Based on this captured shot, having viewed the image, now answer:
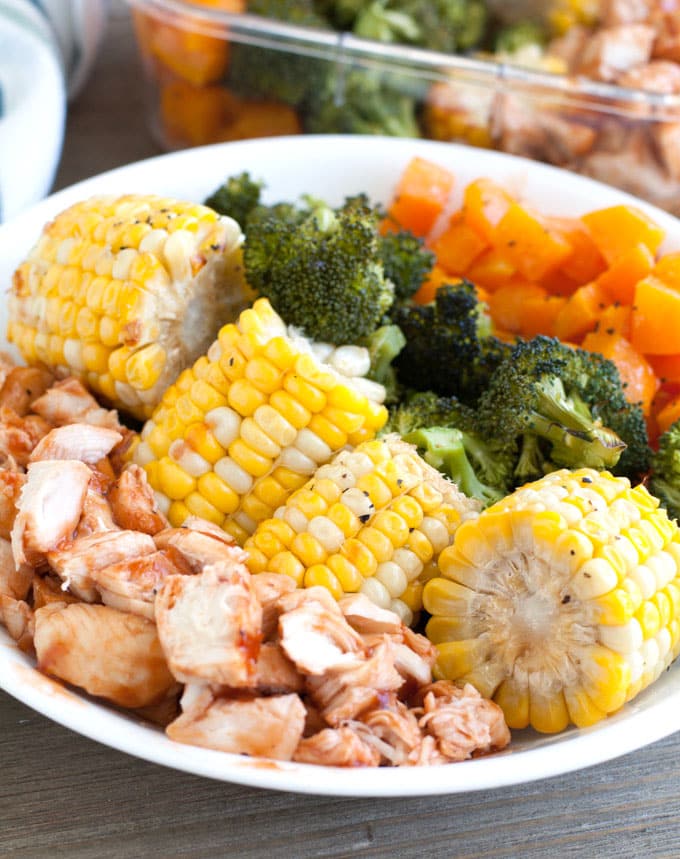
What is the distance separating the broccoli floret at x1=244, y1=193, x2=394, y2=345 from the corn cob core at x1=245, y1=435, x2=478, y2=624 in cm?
37

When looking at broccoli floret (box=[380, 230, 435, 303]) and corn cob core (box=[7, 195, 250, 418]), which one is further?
broccoli floret (box=[380, 230, 435, 303])

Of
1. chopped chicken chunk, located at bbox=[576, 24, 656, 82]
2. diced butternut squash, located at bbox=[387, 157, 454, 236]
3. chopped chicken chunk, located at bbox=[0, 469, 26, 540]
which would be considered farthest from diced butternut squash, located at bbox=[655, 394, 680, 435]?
chopped chicken chunk, located at bbox=[576, 24, 656, 82]

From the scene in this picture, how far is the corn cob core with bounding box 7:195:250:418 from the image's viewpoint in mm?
2035

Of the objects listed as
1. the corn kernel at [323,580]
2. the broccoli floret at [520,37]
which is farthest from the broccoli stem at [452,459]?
the broccoli floret at [520,37]

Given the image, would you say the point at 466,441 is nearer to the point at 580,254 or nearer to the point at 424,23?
the point at 580,254

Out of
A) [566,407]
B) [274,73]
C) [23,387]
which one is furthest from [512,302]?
[274,73]

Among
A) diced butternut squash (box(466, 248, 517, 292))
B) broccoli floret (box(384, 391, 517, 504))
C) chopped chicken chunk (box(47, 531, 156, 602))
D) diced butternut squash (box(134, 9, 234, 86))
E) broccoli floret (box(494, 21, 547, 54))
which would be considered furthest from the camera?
broccoli floret (box(494, 21, 547, 54))

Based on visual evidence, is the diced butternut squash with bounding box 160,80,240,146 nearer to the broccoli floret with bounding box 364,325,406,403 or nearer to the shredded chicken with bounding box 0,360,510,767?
the broccoli floret with bounding box 364,325,406,403

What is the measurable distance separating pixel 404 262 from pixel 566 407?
644 mm

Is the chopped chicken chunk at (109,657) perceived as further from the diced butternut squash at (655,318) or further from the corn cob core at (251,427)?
the diced butternut squash at (655,318)

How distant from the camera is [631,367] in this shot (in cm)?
222

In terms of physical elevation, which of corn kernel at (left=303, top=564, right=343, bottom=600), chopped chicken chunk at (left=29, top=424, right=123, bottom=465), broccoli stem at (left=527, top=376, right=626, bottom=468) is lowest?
corn kernel at (left=303, top=564, right=343, bottom=600)

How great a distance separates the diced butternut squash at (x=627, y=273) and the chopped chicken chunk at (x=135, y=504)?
4.10ft

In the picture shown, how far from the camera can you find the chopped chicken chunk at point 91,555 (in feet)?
5.28
